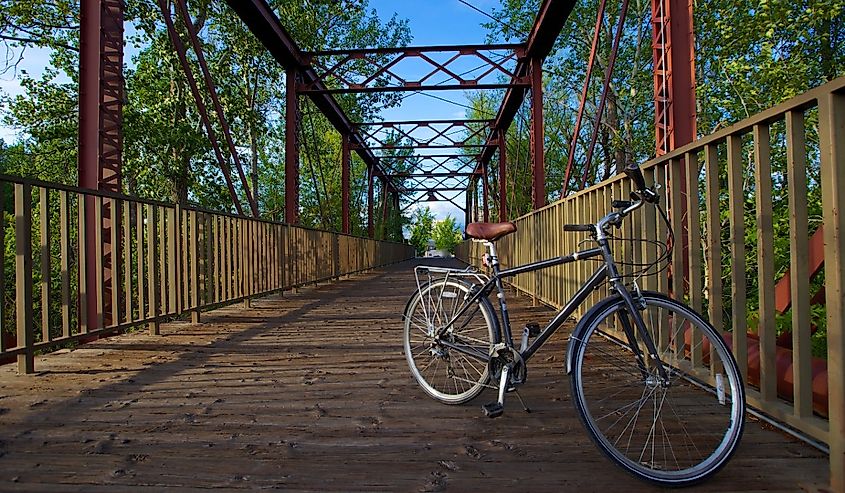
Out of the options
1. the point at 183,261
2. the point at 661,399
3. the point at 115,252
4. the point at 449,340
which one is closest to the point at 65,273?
the point at 115,252

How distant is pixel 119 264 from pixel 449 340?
8.52 ft

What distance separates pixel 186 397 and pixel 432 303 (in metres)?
1.21

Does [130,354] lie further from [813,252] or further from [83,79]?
[813,252]

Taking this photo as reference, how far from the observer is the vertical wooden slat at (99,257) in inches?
137

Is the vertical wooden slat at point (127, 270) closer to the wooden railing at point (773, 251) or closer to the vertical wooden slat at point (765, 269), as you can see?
the wooden railing at point (773, 251)

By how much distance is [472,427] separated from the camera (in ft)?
6.86

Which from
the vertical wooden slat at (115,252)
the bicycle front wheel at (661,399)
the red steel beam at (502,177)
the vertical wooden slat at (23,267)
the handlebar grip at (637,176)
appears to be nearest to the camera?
the bicycle front wheel at (661,399)

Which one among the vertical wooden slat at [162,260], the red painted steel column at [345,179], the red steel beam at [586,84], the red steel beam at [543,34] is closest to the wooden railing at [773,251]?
the vertical wooden slat at [162,260]

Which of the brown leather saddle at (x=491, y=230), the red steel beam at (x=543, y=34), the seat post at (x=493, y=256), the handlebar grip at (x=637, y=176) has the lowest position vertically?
the seat post at (x=493, y=256)

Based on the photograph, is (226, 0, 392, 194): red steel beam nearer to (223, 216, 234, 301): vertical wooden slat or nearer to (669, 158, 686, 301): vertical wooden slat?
(223, 216, 234, 301): vertical wooden slat

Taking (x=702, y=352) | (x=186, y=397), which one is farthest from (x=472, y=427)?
(x=186, y=397)

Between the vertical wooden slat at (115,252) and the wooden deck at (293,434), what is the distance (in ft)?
1.10

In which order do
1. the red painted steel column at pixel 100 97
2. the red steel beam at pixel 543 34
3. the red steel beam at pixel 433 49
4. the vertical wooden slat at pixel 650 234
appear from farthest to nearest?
the red steel beam at pixel 433 49 < the red steel beam at pixel 543 34 < the red painted steel column at pixel 100 97 < the vertical wooden slat at pixel 650 234

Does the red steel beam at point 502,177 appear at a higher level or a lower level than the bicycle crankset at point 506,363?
higher
